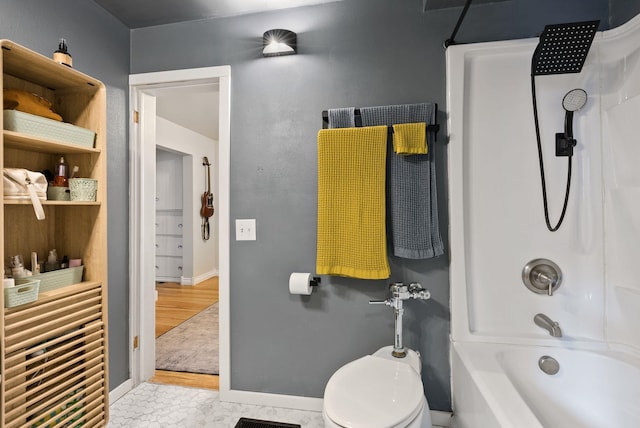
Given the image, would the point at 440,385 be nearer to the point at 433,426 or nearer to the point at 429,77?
the point at 433,426

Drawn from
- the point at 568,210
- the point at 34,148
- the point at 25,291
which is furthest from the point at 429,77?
the point at 25,291

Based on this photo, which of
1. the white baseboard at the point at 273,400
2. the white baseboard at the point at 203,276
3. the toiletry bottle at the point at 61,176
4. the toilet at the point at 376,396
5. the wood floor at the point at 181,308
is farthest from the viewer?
the white baseboard at the point at 203,276

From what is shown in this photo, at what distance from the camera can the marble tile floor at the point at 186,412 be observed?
1.71 meters

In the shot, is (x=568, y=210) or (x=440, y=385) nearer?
(x=568, y=210)

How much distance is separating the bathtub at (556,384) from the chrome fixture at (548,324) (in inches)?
4.1

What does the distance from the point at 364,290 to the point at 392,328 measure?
26 centimetres

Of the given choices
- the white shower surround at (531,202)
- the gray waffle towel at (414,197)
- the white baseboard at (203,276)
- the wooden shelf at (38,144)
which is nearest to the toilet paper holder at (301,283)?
the gray waffle towel at (414,197)

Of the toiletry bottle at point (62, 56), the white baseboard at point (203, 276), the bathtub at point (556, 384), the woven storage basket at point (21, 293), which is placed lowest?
the white baseboard at point (203, 276)

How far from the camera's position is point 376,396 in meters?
1.20

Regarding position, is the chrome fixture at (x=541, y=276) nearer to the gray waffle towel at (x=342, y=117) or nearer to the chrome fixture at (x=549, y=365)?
the chrome fixture at (x=549, y=365)

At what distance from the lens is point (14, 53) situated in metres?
1.21

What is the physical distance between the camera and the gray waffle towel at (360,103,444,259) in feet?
5.30

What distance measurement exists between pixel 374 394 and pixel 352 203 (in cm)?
90

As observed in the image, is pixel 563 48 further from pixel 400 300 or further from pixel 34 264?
pixel 34 264
